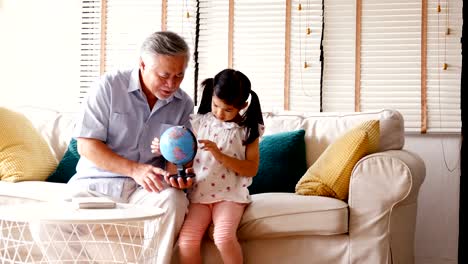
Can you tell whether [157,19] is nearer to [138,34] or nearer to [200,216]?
[138,34]

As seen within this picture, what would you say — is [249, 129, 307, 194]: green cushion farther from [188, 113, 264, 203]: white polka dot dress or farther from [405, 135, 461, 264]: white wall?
[405, 135, 461, 264]: white wall

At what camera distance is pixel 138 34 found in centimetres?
452

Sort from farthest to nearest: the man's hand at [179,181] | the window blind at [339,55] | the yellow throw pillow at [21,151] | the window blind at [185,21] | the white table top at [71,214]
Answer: the window blind at [185,21]
the window blind at [339,55]
the yellow throw pillow at [21,151]
the man's hand at [179,181]
the white table top at [71,214]

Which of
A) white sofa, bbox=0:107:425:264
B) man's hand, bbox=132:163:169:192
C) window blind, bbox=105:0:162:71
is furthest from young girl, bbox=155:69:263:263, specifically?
window blind, bbox=105:0:162:71

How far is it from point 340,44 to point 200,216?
1.76 m

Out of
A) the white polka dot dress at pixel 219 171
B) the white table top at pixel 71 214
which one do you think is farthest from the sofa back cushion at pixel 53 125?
the white table top at pixel 71 214

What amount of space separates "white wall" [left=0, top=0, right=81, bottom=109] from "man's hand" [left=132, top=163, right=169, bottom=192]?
2053 mm

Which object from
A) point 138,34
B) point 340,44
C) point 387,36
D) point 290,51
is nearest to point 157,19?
point 138,34

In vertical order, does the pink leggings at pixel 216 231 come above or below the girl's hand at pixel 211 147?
below

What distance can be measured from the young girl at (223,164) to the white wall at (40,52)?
1919 mm

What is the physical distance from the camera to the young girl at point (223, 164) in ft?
9.18

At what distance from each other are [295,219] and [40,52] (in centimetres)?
259

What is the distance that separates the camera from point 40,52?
4.70 m

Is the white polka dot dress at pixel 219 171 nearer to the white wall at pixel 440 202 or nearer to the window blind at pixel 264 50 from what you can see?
the window blind at pixel 264 50
